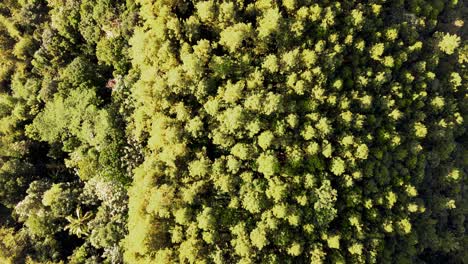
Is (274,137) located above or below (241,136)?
below

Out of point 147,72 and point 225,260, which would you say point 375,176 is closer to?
point 225,260

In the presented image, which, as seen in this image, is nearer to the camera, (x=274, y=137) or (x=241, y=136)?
(x=274, y=137)

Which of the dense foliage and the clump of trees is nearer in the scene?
the clump of trees

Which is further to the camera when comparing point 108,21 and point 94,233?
point 108,21

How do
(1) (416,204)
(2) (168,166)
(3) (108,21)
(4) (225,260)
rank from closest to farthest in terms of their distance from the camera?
1. (4) (225,260)
2. (2) (168,166)
3. (1) (416,204)
4. (3) (108,21)

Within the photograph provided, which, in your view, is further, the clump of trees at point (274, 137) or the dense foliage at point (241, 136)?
the dense foliage at point (241, 136)

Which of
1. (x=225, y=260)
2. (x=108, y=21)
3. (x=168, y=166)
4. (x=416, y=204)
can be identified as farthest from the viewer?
(x=108, y=21)

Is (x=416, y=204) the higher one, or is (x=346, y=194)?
(x=346, y=194)

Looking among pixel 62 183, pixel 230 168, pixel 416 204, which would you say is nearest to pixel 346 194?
pixel 416 204
